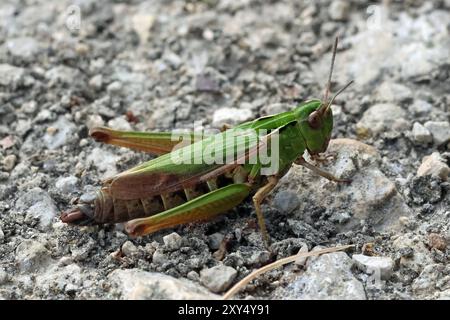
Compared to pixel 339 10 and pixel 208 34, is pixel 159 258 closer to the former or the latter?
pixel 208 34

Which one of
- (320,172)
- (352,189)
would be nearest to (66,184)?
(320,172)

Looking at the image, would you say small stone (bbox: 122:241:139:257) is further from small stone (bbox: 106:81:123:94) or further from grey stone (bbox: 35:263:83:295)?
small stone (bbox: 106:81:123:94)

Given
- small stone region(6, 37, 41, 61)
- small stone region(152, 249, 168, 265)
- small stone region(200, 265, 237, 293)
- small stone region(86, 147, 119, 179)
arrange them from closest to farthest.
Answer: small stone region(200, 265, 237, 293) → small stone region(152, 249, 168, 265) → small stone region(86, 147, 119, 179) → small stone region(6, 37, 41, 61)

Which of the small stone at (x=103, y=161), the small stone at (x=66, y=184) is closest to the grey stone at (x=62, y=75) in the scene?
the small stone at (x=103, y=161)

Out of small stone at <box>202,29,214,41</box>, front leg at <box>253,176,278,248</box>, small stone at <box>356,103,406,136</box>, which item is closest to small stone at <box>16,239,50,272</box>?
front leg at <box>253,176,278,248</box>
